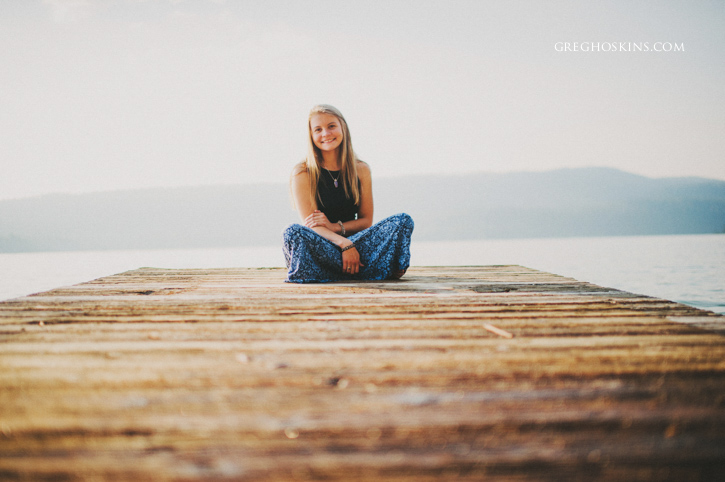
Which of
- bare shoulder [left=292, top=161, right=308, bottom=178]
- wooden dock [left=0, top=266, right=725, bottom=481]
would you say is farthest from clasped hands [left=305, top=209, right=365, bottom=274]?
wooden dock [left=0, top=266, right=725, bottom=481]

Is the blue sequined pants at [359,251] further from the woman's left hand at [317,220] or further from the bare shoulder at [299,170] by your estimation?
the bare shoulder at [299,170]

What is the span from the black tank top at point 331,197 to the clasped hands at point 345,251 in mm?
97

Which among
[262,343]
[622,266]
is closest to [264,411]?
[262,343]

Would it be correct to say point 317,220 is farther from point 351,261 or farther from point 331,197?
point 351,261

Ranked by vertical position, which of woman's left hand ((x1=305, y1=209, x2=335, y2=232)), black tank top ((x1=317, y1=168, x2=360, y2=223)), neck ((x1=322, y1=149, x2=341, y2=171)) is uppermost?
neck ((x1=322, y1=149, x2=341, y2=171))

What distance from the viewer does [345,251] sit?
266 cm

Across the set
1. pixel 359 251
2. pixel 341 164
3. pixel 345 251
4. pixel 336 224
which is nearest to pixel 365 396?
pixel 345 251

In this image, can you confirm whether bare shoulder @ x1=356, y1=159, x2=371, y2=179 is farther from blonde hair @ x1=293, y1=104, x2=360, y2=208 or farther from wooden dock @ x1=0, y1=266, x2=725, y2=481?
wooden dock @ x1=0, y1=266, x2=725, y2=481

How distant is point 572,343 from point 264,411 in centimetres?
82

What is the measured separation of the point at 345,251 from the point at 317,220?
0.30m

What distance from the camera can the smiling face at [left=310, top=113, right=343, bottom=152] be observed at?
2.81 metres

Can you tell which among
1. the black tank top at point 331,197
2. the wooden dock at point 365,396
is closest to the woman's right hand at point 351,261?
the black tank top at point 331,197

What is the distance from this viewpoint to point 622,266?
8273 millimetres

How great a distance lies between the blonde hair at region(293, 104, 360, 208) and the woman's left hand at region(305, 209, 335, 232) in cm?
10
